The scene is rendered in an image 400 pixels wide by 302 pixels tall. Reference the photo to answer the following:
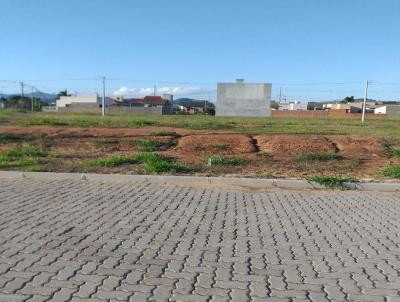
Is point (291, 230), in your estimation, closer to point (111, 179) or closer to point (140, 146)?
point (111, 179)

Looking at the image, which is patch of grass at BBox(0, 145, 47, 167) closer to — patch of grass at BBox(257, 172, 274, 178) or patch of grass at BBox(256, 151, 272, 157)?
patch of grass at BBox(257, 172, 274, 178)

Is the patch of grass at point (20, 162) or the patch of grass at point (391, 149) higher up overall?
the patch of grass at point (391, 149)

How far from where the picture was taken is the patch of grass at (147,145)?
1297 centimetres

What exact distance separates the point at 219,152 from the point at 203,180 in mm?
4244

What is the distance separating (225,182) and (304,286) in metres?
4.96

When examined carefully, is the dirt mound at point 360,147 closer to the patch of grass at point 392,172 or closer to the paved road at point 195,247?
the patch of grass at point 392,172

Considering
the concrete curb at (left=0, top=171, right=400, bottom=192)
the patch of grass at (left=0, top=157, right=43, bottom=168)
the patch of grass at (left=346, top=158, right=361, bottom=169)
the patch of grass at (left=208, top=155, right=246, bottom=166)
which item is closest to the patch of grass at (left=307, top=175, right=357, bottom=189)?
the concrete curb at (left=0, top=171, right=400, bottom=192)

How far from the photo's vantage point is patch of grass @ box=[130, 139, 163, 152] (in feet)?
42.6

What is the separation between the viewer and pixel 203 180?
854 centimetres

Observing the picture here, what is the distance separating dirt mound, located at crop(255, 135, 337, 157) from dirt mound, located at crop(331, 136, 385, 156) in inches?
16.1

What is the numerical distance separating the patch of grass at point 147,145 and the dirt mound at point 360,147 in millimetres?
6001

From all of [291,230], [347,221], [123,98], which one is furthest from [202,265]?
[123,98]

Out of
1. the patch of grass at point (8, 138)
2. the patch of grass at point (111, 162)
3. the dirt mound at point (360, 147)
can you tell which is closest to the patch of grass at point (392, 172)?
the dirt mound at point (360, 147)

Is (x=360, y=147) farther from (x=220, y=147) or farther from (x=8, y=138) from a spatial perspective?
(x=8, y=138)
